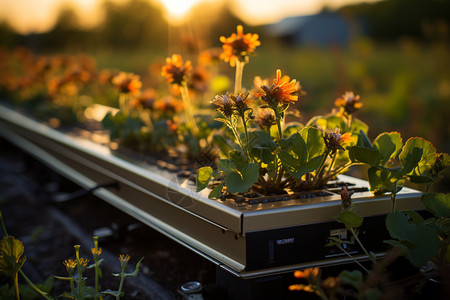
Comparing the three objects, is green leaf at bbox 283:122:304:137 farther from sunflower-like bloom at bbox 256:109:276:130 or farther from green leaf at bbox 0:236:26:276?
green leaf at bbox 0:236:26:276

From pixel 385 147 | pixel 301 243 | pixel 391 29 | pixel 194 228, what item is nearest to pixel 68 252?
pixel 194 228

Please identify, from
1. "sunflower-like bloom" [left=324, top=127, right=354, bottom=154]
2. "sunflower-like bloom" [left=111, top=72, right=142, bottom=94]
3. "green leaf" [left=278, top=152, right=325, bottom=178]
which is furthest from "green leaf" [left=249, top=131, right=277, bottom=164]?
"sunflower-like bloom" [left=111, top=72, right=142, bottom=94]

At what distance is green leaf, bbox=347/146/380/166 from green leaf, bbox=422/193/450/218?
0.50ft

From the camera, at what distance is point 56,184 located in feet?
9.00

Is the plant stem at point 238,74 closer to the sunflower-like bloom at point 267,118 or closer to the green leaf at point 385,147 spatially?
the sunflower-like bloom at point 267,118

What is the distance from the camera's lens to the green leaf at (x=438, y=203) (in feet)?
3.78

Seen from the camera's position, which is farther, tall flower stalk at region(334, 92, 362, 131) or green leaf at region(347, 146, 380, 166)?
tall flower stalk at region(334, 92, 362, 131)

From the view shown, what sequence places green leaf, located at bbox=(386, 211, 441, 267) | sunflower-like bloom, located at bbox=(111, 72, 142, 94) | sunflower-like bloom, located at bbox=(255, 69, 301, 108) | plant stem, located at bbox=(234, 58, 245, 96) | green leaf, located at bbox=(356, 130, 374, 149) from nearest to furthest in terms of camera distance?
green leaf, located at bbox=(386, 211, 441, 267) → sunflower-like bloom, located at bbox=(255, 69, 301, 108) → green leaf, located at bbox=(356, 130, 374, 149) → plant stem, located at bbox=(234, 58, 245, 96) → sunflower-like bloom, located at bbox=(111, 72, 142, 94)

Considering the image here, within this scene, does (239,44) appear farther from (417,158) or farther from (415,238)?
(415,238)

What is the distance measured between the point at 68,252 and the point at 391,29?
1714 centimetres

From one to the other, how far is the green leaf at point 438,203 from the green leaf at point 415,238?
8 cm

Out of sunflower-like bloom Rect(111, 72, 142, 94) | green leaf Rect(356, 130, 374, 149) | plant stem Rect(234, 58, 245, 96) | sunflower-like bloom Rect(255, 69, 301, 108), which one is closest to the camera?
sunflower-like bloom Rect(255, 69, 301, 108)

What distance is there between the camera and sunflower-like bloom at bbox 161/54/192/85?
1.57 metres

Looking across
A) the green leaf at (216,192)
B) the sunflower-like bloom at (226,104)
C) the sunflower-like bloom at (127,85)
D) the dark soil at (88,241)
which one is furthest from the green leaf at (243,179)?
the sunflower-like bloom at (127,85)
